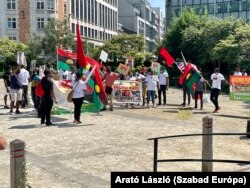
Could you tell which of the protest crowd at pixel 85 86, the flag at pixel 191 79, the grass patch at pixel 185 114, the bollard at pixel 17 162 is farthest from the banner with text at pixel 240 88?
the bollard at pixel 17 162

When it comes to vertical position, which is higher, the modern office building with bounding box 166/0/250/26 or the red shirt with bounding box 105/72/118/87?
the modern office building with bounding box 166/0/250/26

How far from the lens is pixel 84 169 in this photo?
8.34 meters

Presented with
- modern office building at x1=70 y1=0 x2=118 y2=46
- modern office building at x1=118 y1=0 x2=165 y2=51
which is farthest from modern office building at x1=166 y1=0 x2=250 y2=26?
modern office building at x1=118 y1=0 x2=165 y2=51

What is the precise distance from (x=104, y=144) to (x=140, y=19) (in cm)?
11654

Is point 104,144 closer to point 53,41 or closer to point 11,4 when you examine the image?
point 53,41

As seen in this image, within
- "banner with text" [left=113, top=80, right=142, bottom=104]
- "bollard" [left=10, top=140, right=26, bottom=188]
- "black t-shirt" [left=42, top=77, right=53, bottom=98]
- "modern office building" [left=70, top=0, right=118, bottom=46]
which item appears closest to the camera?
"bollard" [left=10, top=140, right=26, bottom=188]

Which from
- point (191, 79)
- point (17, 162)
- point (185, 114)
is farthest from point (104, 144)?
point (191, 79)

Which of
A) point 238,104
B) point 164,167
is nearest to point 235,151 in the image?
point 164,167

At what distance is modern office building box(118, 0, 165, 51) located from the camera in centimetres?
12081

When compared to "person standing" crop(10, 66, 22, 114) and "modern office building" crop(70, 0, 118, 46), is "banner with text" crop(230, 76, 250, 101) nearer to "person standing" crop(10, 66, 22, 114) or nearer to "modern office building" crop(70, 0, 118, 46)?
"person standing" crop(10, 66, 22, 114)

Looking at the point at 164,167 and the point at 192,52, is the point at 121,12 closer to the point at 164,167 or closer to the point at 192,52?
the point at 192,52

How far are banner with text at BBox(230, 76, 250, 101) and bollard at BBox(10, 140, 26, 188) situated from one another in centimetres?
1415

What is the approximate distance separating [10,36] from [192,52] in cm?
4510

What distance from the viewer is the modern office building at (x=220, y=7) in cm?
7074
